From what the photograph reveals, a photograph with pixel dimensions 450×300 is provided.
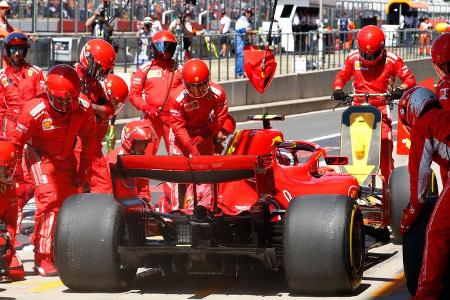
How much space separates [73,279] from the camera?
371 inches

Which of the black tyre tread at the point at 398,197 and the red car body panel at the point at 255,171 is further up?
the red car body panel at the point at 255,171

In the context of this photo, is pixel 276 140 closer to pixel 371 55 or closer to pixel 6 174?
pixel 6 174

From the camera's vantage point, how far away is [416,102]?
855cm

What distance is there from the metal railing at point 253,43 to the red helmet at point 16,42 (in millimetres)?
10059

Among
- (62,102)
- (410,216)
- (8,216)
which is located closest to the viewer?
(410,216)

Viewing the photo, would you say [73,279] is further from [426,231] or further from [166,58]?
[166,58]

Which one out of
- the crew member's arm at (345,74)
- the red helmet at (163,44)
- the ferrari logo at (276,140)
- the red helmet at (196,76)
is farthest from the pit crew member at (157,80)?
the ferrari logo at (276,140)

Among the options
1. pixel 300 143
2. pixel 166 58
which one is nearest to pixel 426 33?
pixel 166 58

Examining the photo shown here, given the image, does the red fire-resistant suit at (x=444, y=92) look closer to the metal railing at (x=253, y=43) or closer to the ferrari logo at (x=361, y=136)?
the ferrari logo at (x=361, y=136)

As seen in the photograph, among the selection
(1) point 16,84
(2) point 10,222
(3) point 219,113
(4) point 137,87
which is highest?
(1) point 16,84

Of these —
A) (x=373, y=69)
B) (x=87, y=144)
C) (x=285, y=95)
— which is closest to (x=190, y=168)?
(x=87, y=144)

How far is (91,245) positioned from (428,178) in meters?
2.50

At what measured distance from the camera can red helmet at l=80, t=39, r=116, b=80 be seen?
1181 cm

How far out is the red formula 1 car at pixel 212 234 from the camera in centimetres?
902
